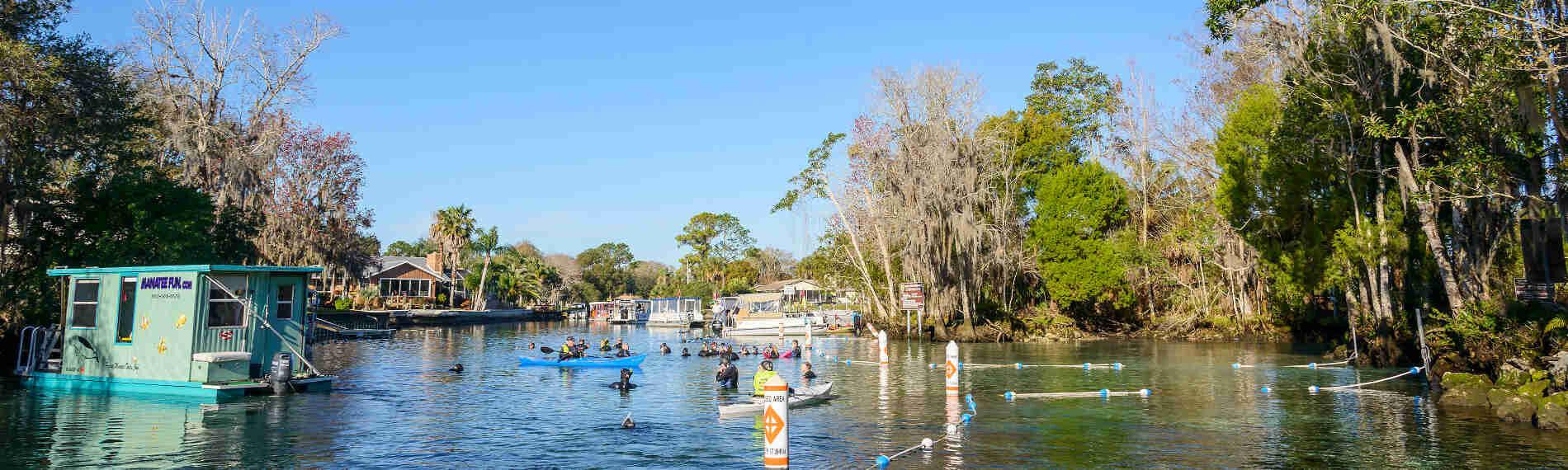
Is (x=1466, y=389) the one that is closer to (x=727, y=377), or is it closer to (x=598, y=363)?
(x=727, y=377)

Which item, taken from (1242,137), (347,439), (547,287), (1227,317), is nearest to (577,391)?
(347,439)

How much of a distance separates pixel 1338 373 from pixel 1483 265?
19.2 ft

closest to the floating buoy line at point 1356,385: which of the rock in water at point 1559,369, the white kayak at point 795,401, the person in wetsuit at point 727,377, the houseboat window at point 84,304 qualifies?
the rock in water at point 1559,369

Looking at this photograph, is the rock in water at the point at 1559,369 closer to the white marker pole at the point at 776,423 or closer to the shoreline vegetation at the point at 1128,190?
the shoreline vegetation at the point at 1128,190

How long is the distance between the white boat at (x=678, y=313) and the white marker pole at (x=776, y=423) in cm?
6930

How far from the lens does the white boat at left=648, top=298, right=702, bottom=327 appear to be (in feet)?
272

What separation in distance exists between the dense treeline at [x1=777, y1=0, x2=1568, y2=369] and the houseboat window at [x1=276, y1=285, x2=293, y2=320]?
82.8 ft

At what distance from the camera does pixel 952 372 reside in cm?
2322

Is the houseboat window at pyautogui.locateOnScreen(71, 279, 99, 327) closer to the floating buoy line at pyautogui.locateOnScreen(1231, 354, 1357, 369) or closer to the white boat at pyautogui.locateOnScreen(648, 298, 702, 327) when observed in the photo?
the floating buoy line at pyautogui.locateOnScreen(1231, 354, 1357, 369)

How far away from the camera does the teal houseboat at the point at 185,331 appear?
2245 cm

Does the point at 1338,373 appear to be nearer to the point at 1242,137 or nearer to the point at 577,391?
the point at 1242,137

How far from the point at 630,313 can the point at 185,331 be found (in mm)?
75399

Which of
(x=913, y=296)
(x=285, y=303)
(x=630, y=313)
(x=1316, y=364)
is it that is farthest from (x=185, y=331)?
(x=630, y=313)

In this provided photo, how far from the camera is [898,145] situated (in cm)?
5031
